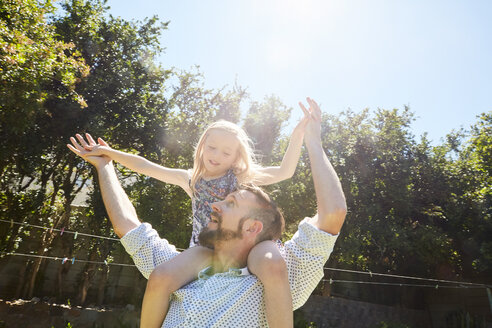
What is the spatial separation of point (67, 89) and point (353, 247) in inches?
362

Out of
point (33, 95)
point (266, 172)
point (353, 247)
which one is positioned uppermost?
→ point (33, 95)

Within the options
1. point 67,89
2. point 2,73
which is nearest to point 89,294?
point 67,89

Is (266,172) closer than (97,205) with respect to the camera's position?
Yes

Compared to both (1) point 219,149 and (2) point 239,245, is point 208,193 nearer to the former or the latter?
(1) point 219,149

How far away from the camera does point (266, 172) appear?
232cm

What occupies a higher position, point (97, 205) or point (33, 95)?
point (33, 95)

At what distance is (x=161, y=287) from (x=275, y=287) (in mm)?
331

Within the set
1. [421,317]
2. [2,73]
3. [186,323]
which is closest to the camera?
[186,323]

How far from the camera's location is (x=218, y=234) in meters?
1.17

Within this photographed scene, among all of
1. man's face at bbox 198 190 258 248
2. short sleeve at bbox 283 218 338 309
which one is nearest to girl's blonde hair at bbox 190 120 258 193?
man's face at bbox 198 190 258 248

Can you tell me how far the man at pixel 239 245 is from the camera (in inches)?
39.3

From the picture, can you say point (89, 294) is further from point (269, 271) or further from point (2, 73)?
point (269, 271)

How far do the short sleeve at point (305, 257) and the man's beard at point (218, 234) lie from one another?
153 mm

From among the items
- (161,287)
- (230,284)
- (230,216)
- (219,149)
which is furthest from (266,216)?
(219,149)
